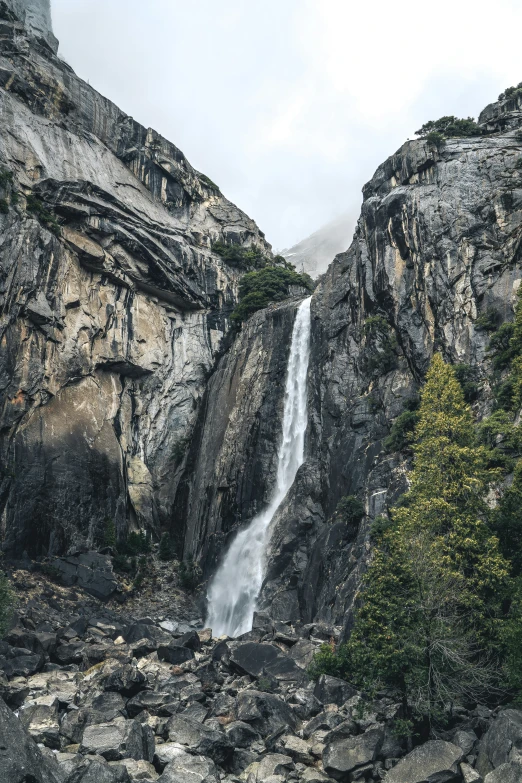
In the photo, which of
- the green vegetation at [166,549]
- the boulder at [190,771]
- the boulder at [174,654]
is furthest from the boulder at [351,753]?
the green vegetation at [166,549]

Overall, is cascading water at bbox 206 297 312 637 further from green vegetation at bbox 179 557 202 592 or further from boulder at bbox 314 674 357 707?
boulder at bbox 314 674 357 707

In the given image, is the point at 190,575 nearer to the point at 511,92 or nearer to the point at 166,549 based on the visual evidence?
the point at 166,549

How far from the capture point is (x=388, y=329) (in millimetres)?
38812

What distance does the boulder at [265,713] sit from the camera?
18.5m

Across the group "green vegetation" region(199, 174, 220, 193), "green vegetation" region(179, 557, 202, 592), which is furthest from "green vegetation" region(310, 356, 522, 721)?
"green vegetation" region(199, 174, 220, 193)

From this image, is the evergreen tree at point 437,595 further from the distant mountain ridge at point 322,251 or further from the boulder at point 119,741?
the distant mountain ridge at point 322,251

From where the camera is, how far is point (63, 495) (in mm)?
44031

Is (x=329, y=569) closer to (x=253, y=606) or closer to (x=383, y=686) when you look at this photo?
(x=253, y=606)

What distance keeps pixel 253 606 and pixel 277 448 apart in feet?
40.6

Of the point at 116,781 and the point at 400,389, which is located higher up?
the point at 400,389

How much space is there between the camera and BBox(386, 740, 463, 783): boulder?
13.7 metres

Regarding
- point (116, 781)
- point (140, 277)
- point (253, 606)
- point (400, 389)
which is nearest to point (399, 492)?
point (400, 389)

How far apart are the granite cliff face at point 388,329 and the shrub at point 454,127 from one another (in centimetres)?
104

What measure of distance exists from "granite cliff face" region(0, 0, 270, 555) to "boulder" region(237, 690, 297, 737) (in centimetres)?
2647
